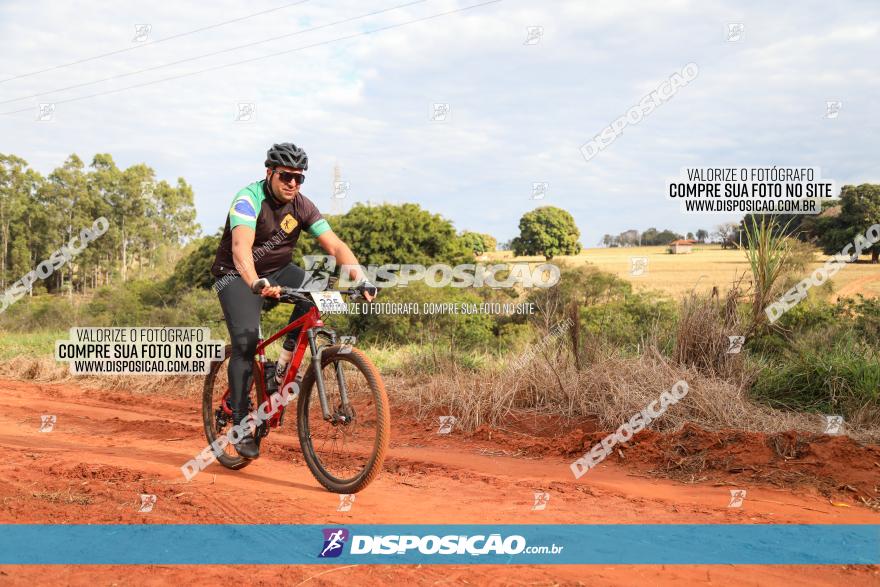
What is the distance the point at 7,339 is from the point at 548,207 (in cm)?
2348

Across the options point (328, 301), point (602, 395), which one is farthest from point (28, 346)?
point (602, 395)

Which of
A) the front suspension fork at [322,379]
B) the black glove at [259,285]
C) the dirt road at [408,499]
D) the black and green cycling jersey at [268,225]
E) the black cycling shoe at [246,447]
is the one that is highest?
the black and green cycling jersey at [268,225]

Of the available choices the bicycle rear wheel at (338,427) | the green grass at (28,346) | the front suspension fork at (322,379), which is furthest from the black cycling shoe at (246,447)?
the green grass at (28,346)

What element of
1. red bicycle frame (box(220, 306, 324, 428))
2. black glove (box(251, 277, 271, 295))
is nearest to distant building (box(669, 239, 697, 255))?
red bicycle frame (box(220, 306, 324, 428))

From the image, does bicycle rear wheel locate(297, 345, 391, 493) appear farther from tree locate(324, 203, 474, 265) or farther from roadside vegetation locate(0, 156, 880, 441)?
tree locate(324, 203, 474, 265)

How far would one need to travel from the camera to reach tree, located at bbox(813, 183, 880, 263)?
64.1 feet

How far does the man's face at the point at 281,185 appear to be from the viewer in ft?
18.0

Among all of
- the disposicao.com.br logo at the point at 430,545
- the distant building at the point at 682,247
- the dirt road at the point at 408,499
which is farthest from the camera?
the distant building at the point at 682,247

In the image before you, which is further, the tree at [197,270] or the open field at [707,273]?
the tree at [197,270]

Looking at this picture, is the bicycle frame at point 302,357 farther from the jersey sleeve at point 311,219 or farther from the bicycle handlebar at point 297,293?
the jersey sleeve at point 311,219

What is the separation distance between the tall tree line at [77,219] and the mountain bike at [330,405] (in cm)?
3883

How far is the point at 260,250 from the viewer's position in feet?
18.9

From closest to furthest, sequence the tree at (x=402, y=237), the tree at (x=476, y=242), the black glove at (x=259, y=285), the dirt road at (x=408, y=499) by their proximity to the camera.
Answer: the dirt road at (x=408, y=499)
the black glove at (x=259, y=285)
the tree at (x=402, y=237)
the tree at (x=476, y=242)

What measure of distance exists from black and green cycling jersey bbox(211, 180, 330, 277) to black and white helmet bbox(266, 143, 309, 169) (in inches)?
12.1
